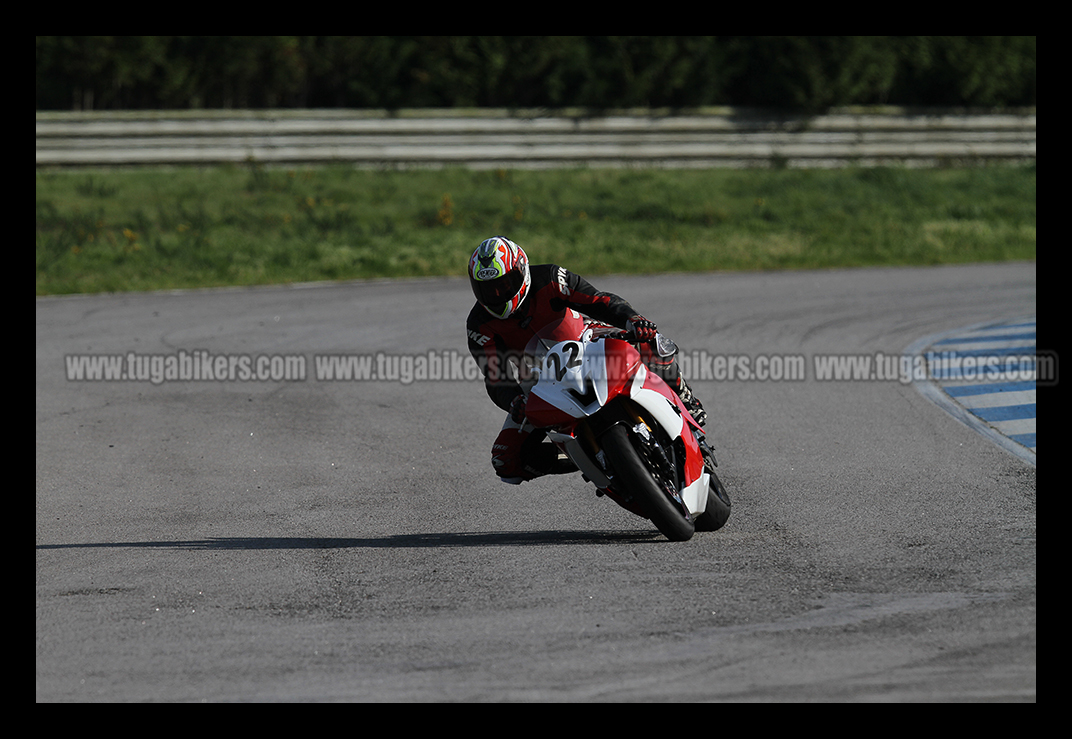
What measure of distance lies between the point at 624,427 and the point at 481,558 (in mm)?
1005

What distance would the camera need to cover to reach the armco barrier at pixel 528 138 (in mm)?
21672

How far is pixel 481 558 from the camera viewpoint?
18.9 feet

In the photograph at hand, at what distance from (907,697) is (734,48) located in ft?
72.7

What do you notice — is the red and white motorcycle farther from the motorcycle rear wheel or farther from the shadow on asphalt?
the shadow on asphalt

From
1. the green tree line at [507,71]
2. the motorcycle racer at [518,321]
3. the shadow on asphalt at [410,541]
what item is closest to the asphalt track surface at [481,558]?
the shadow on asphalt at [410,541]

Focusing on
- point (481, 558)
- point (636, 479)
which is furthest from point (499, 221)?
point (636, 479)

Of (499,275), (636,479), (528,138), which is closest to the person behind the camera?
(636,479)

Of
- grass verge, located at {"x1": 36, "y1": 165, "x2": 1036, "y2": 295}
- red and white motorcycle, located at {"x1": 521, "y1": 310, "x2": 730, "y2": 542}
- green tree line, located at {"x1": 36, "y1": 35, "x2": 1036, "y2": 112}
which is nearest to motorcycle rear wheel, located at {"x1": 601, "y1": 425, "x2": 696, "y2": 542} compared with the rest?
red and white motorcycle, located at {"x1": 521, "y1": 310, "x2": 730, "y2": 542}

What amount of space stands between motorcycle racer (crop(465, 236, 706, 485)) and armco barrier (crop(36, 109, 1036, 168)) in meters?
16.8

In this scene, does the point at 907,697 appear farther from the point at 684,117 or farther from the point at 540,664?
the point at 684,117

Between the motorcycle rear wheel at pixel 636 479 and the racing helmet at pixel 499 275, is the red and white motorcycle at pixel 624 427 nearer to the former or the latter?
A: the motorcycle rear wheel at pixel 636 479

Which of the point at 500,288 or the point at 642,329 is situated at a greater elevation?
the point at 500,288

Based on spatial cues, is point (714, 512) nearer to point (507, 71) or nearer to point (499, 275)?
point (499, 275)

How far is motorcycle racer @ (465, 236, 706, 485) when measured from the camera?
6070 millimetres
